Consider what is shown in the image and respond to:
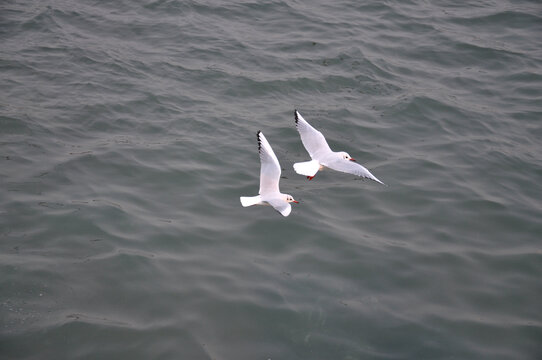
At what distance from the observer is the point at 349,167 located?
6730 millimetres

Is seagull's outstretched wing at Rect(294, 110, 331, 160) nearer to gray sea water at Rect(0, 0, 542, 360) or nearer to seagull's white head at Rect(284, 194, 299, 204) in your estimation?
gray sea water at Rect(0, 0, 542, 360)

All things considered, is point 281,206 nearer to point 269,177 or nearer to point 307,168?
point 269,177

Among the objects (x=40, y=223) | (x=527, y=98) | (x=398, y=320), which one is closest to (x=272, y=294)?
(x=398, y=320)

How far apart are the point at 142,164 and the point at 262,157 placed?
5.31 feet

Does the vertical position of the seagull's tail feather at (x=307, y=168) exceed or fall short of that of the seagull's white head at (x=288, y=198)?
it exceeds it

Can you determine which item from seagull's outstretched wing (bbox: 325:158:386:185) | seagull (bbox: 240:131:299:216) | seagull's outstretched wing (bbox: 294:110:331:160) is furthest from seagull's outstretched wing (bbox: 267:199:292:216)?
seagull's outstretched wing (bbox: 294:110:331:160)

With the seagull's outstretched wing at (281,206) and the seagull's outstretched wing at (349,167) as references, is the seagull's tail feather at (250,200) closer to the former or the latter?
the seagull's outstretched wing at (281,206)

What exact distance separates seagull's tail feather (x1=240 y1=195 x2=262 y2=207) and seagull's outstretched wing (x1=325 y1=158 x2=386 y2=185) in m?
1.08

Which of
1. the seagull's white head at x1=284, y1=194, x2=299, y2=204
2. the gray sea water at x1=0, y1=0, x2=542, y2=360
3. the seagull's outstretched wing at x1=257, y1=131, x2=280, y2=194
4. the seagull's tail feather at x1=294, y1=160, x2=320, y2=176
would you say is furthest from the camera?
the seagull's tail feather at x1=294, y1=160, x2=320, y2=176

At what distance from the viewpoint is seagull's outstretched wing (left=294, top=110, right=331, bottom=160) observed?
23.4 feet

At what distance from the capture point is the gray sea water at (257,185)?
16.4 ft

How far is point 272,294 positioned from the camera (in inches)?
209

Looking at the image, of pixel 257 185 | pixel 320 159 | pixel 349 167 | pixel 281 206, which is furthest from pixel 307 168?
pixel 281 206

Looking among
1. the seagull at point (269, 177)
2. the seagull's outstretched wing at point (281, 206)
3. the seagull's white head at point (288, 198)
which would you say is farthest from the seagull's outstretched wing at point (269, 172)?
the seagull's outstretched wing at point (281, 206)
